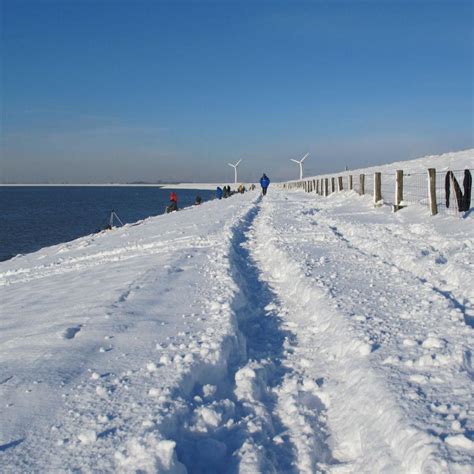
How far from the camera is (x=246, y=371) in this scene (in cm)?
431

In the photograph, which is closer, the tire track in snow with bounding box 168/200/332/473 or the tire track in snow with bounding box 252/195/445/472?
the tire track in snow with bounding box 252/195/445/472

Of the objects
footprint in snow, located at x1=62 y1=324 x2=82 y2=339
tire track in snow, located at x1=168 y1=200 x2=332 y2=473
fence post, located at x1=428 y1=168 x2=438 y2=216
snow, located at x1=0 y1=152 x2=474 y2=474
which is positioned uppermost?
fence post, located at x1=428 y1=168 x2=438 y2=216

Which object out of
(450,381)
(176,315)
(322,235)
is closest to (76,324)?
(176,315)

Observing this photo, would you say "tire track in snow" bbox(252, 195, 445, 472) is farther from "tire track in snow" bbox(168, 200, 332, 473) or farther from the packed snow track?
"tire track in snow" bbox(168, 200, 332, 473)

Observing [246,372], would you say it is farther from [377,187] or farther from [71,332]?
[377,187]

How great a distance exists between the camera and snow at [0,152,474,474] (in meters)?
3.08

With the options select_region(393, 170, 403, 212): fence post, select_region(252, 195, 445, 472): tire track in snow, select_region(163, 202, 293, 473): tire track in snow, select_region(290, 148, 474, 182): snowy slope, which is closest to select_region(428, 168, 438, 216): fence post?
select_region(393, 170, 403, 212): fence post

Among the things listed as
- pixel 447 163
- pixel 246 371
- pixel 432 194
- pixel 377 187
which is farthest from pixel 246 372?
pixel 447 163

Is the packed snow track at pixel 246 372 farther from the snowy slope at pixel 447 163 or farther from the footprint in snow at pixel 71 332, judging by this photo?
the snowy slope at pixel 447 163

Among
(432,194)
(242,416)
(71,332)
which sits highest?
(432,194)

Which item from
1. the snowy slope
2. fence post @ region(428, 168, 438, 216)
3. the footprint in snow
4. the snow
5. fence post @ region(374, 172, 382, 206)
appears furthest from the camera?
the snowy slope

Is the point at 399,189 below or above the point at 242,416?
above

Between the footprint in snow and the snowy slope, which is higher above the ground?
the snowy slope

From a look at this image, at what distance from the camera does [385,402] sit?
349 centimetres
